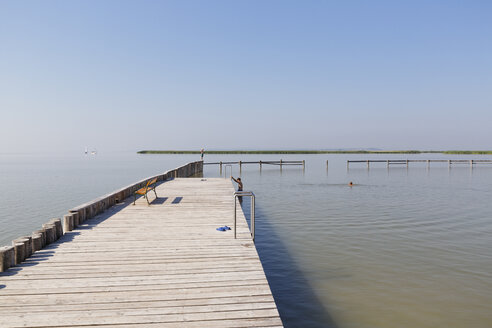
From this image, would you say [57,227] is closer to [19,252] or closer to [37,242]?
[37,242]

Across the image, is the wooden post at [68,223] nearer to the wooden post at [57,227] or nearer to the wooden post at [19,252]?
the wooden post at [57,227]

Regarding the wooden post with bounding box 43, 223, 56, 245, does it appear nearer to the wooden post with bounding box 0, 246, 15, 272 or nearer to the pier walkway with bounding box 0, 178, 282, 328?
the pier walkway with bounding box 0, 178, 282, 328

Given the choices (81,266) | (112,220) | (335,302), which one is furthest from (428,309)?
(112,220)

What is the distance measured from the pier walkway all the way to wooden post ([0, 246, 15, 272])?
3.3 inches

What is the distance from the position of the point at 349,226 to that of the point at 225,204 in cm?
493

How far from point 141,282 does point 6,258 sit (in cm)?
223

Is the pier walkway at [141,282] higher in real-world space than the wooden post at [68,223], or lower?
lower

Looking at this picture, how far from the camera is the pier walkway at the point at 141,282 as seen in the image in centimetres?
363

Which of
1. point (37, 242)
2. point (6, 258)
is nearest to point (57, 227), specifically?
point (37, 242)

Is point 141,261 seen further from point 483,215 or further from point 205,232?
point 483,215

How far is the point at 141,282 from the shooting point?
4.58 metres

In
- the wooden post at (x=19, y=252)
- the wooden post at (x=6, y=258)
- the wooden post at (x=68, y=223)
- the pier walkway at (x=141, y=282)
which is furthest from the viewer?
the wooden post at (x=68, y=223)

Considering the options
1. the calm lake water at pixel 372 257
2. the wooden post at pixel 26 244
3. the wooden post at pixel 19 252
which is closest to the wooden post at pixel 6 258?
the wooden post at pixel 19 252

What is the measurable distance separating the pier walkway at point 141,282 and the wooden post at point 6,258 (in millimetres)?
84
